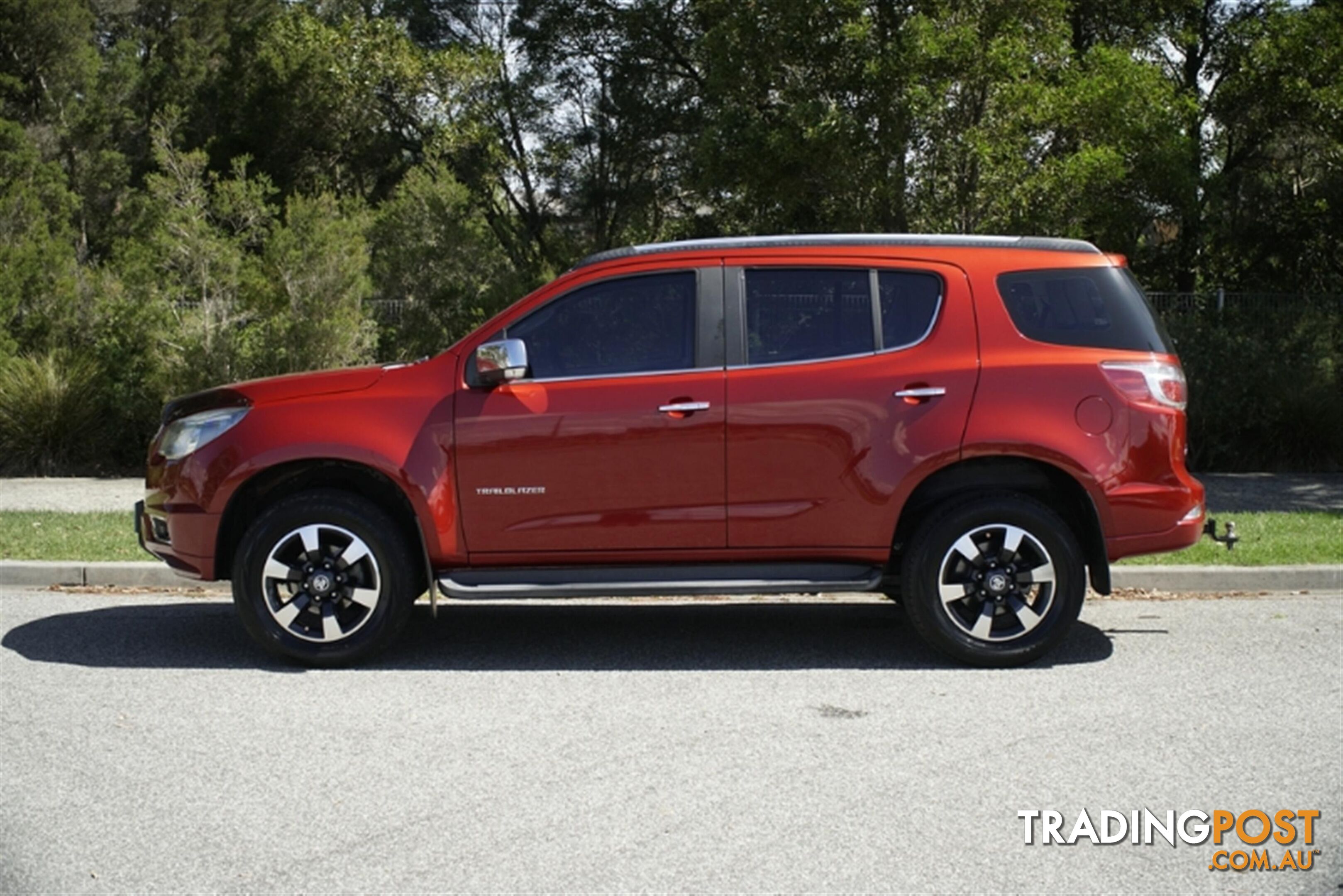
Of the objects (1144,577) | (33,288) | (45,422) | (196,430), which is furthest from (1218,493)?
(33,288)

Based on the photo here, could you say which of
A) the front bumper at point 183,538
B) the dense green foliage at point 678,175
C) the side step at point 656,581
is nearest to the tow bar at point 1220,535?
the side step at point 656,581

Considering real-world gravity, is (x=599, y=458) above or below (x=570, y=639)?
above

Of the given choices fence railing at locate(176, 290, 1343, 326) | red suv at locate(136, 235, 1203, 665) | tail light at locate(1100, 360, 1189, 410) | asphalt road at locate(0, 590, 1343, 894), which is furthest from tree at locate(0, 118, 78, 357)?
tail light at locate(1100, 360, 1189, 410)

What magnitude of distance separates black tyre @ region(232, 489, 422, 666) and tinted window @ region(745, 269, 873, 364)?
199 centimetres

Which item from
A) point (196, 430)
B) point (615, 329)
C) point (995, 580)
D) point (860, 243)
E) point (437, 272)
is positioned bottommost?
point (995, 580)

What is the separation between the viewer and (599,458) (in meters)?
7.03

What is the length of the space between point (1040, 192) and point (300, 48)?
15996 millimetres

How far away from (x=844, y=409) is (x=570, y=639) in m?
2.03

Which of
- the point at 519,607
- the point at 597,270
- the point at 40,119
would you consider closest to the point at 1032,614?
the point at 597,270

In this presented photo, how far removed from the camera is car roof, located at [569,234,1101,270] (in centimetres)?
725

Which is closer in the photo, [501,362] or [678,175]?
[501,362]

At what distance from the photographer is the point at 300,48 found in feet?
87.7

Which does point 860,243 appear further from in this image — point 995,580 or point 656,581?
point 656,581

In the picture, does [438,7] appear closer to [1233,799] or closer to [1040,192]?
[1040,192]
